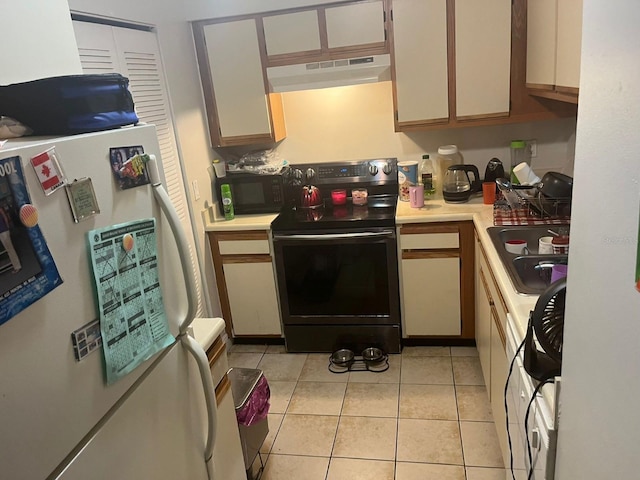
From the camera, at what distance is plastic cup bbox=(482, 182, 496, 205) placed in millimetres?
2762

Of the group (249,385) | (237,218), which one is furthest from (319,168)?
(249,385)

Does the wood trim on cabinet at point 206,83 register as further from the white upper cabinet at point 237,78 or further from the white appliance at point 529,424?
the white appliance at point 529,424

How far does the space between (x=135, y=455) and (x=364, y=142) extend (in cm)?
254

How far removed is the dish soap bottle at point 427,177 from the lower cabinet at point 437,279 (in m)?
0.41

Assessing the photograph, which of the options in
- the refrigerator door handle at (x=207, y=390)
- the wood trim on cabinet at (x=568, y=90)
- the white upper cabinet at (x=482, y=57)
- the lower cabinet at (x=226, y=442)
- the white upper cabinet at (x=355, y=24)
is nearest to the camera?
the refrigerator door handle at (x=207, y=390)

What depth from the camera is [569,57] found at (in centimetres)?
188

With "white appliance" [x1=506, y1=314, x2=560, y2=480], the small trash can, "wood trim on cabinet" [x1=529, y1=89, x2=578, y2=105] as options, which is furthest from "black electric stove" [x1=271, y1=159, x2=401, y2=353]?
"white appliance" [x1=506, y1=314, x2=560, y2=480]

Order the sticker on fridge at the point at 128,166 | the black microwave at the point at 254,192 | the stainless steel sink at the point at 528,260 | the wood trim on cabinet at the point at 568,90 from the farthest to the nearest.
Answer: the black microwave at the point at 254,192, the wood trim on cabinet at the point at 568,90, the stainless steel sink at the point at 528,260, the sticker on fridge at the point at 128,166

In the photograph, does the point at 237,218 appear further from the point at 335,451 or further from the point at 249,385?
the point at 335,451

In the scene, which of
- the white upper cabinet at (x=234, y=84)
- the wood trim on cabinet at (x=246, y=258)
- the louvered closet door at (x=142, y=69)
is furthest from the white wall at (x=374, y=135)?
Answer: the louvered closet door at (x=142, y=69)

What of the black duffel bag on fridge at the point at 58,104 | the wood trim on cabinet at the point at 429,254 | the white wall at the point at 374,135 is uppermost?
the black duffel bag on fridge at the point at 58,104

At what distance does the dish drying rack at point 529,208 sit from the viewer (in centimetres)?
230

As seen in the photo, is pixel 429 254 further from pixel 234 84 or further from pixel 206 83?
pixel 206 83

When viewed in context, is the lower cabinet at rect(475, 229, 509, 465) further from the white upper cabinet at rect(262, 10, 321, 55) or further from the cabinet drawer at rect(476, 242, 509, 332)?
the white upper cabinet at rect(262, 10, 321, 55)
